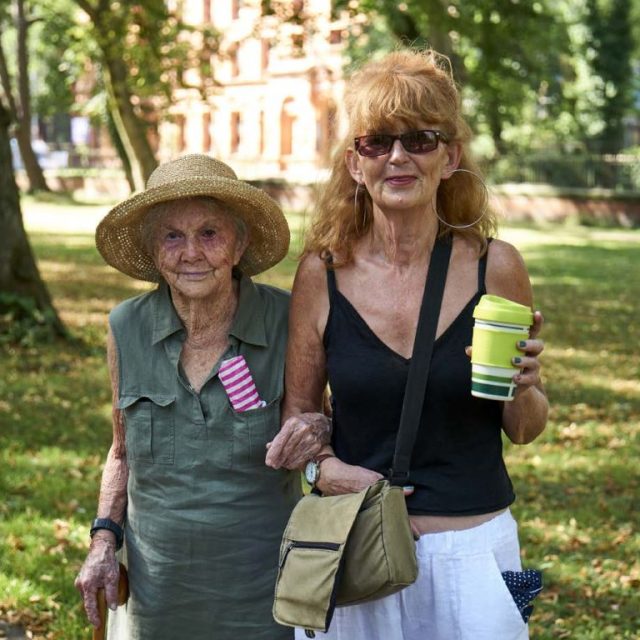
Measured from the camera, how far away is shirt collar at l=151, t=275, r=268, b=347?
3262 mm

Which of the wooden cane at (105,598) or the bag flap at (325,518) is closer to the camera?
the bag flap at (325,518)

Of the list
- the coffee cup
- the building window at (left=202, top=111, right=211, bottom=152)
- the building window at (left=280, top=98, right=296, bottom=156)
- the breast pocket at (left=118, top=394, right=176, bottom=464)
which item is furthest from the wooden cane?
the building window at (left=202, top=111, right=211, bottom=152)

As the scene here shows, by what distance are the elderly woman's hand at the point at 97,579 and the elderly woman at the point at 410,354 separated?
0.60 m

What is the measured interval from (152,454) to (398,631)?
0.83m

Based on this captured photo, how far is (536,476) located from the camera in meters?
7.95

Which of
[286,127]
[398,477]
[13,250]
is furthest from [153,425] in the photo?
[286,127]

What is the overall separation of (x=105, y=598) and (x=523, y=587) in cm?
116

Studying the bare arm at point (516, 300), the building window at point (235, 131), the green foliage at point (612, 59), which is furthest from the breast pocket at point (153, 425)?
the building window at point (235, 131)

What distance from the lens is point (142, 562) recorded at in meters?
3.31

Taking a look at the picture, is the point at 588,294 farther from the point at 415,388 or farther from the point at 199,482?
the point at 415,388

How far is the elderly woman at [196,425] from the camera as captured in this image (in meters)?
3.21

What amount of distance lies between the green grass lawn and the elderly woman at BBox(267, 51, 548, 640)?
78cm

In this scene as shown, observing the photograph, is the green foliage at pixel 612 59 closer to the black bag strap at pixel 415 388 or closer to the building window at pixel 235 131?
the building window at pixel 235 131

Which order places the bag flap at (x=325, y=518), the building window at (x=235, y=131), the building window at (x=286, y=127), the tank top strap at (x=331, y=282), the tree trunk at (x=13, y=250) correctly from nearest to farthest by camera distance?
the bag flap at (x=325, y=518) → the tank top strap at (x=331, y=282) → the tree trunk at (x=13, y=250) → the building window at (x=286, y=127) → the building window at (x=235, y=131)
